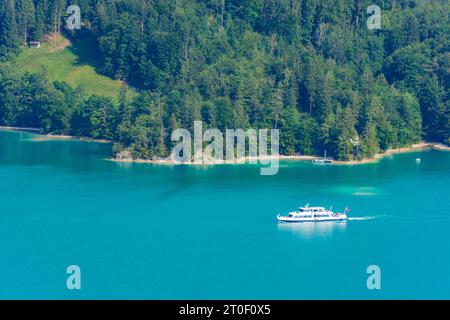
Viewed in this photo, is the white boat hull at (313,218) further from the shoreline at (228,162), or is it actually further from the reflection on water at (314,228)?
the shoreline at (228,162)

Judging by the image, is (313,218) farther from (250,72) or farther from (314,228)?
(250,72)

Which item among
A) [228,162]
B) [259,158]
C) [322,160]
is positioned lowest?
[228,162]

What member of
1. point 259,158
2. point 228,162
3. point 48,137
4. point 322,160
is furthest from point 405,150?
point 48,137

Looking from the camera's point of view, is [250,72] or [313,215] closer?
[313,215]

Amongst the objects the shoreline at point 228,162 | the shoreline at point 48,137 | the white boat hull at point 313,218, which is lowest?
the white boat hull at point 313,218

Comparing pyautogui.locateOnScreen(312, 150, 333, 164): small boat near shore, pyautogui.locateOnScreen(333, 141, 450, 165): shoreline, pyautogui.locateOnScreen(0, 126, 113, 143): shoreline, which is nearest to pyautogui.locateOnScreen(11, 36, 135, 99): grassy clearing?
pyautogui.locateOnScreen(0, 126, 113, 143): shoreline

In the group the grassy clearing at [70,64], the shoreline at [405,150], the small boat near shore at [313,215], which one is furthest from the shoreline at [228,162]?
the small boat near shore at [313,215]

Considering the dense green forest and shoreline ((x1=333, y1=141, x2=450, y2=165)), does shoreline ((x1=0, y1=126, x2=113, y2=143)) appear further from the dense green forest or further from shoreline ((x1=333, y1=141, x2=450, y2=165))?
shoreline ((x1=333, y1=141, x2=450, y2=165))
